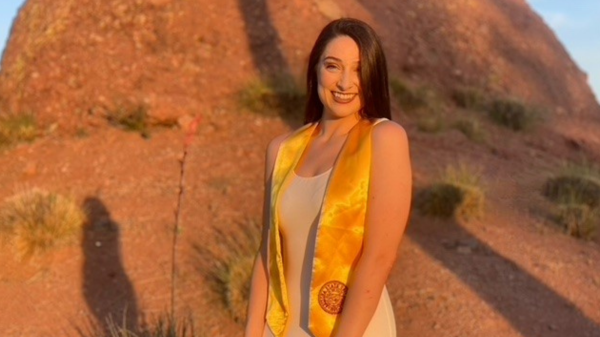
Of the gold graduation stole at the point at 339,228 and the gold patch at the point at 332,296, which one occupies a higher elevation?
the gold graduation stole at the point at 339,228

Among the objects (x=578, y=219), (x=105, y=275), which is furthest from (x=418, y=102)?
(x=105, y=275)

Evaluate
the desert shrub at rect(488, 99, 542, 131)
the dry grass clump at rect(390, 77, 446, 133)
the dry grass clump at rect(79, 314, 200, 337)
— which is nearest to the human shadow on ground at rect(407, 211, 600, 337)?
the dry grass clump at rect(79, 314, 200, 337)

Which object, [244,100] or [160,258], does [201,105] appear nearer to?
[244,100]

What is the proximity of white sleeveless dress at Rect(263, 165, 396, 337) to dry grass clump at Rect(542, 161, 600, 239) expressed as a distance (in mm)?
7001

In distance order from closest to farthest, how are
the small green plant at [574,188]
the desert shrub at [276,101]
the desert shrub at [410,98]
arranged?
the small green plant at [574,188]
the desert shrub at [276,101]
the desert shrub at [410,98]

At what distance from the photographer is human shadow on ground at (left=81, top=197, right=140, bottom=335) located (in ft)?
26.6

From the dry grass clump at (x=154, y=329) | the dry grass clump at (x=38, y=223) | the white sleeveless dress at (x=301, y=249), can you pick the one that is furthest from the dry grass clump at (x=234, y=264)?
the white sleeveless dress at (x=301, y=249)

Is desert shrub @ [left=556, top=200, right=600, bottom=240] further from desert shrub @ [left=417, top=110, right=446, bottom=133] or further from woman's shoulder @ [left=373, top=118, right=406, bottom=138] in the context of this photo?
woman's shoulder @ [left=373, top=118, right=406, bottom=138]

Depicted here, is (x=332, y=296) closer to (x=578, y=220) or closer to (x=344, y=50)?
(x=344, y=50)

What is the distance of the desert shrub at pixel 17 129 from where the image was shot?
12.1 metres

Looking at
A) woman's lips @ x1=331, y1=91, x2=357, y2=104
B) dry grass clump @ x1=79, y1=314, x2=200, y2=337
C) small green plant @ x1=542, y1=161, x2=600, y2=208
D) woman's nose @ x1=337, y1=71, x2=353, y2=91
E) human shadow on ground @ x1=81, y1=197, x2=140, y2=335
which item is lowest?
human shadow on ground @ x1=81, y1=197, x2=140, y2=335

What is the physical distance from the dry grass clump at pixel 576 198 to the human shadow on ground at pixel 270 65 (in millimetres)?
3123

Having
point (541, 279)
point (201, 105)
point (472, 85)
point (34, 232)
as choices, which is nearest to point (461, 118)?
point (472, 85)

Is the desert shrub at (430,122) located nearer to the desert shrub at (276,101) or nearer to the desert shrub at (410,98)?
the desert shrub at (410,98)
